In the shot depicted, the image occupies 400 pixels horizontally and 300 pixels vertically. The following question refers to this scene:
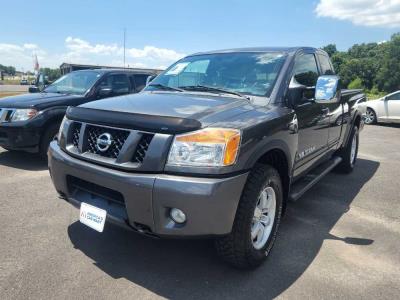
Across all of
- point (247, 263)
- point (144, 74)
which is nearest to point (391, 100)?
point (144, 74)

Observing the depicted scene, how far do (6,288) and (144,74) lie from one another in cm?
597

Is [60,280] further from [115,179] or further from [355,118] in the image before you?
[355,118]

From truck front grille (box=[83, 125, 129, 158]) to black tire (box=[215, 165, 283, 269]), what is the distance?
95 centimetres

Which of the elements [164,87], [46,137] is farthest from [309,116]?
[46,137]

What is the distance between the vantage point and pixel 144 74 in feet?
26.0

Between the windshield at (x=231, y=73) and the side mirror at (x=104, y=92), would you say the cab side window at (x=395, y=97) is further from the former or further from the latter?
the windshield at (x=231, y=73)

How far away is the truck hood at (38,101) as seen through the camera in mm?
5699

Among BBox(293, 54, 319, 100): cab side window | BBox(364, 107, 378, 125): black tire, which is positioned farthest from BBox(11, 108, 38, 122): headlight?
BBox(364, 107, 378, 125): black tire

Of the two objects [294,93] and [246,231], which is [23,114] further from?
[246,231]

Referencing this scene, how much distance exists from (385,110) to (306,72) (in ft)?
34.7

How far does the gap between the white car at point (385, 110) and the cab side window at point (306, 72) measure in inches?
378

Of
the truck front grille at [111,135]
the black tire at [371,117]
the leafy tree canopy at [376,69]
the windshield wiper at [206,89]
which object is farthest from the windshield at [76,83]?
the leafy tree canopy at [376,69]

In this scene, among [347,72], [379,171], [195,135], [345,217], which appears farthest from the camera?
[347,72]

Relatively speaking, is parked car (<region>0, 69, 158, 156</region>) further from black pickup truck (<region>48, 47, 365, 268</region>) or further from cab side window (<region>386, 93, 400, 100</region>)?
cab side window (<region>386, 93, 400, 100</region>)
